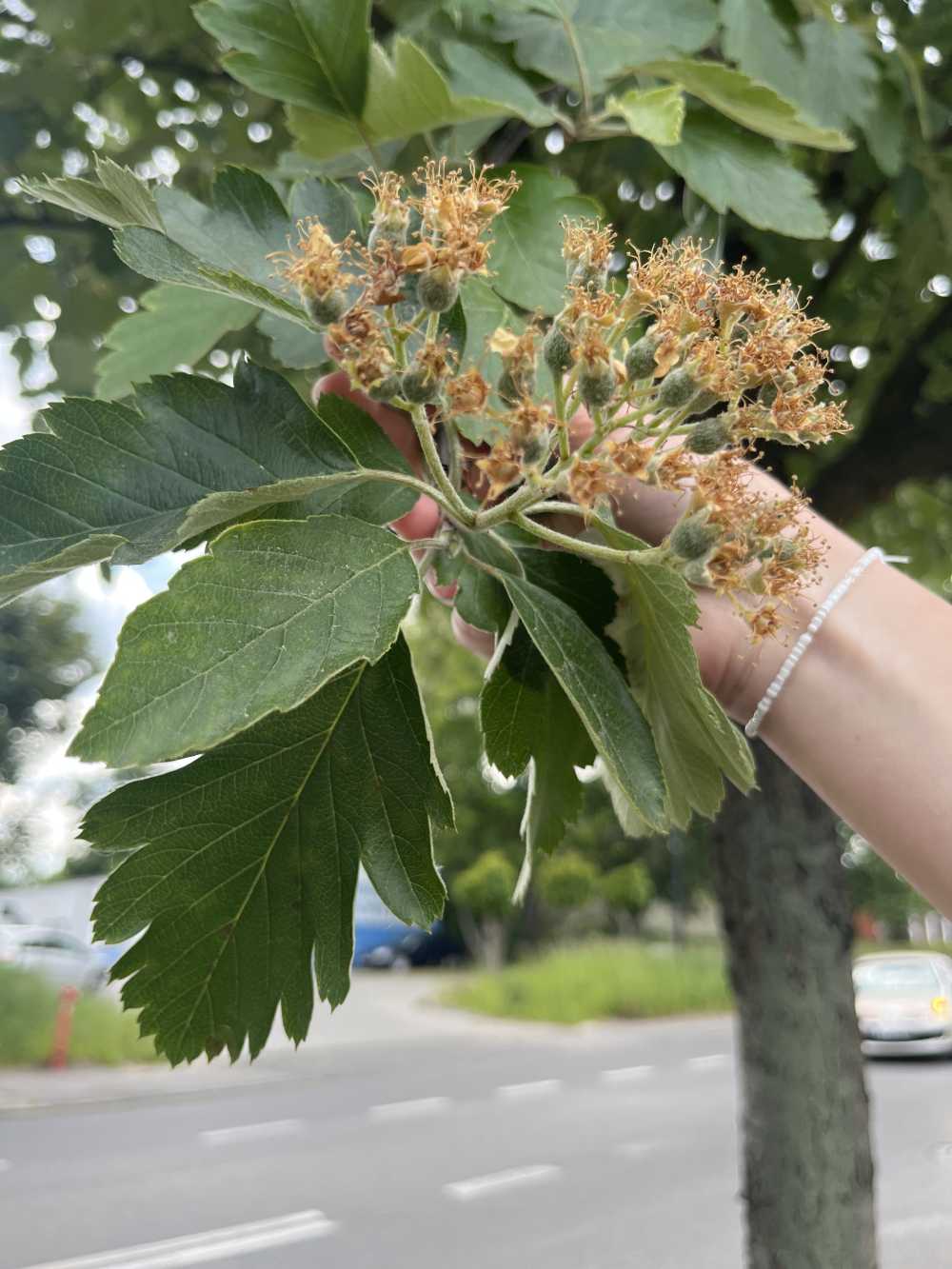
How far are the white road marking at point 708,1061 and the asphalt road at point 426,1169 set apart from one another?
0.04 m

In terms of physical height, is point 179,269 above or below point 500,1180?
above

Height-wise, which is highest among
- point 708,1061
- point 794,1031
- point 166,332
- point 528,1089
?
point 166,332

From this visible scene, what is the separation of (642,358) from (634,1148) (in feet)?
25.1

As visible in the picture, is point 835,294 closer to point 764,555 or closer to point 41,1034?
point 764,555

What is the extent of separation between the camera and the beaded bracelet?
739 mm

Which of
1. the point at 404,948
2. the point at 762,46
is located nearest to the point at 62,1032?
the point at 404,948

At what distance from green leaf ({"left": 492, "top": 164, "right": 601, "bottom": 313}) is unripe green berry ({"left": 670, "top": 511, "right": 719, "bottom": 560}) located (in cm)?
23

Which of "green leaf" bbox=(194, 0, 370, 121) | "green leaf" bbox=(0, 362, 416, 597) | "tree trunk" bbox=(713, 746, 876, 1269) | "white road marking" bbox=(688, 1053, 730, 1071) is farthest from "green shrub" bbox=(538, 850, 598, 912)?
"green leaf" bbox=(0, 362, 416, 597)

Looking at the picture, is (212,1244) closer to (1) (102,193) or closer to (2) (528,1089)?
(2) (528,1089)

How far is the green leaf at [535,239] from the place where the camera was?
0.67 metres

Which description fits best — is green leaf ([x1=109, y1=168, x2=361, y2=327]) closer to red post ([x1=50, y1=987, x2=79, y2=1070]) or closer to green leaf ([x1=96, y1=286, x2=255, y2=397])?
green leaf ([x1=96, y1=286, x2=255, y2=397])

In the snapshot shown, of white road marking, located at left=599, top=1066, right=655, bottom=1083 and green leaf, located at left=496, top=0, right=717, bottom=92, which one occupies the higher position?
green leaf, located at left=496, top=0, right=717, bottom=92

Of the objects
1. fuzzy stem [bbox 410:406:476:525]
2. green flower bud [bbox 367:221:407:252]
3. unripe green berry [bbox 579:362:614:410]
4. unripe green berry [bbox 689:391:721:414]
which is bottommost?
fuzzy stem [bbox 410:406:476:525]

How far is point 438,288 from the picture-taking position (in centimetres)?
46
